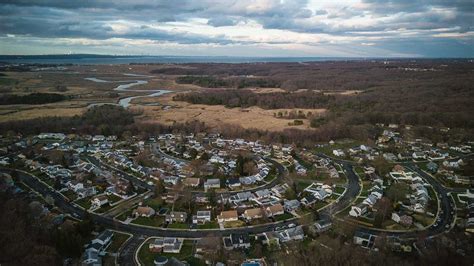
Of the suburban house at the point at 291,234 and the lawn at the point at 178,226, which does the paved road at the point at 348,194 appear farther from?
the lawn at the point at 178,226

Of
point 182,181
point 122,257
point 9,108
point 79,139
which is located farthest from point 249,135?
point 9,108

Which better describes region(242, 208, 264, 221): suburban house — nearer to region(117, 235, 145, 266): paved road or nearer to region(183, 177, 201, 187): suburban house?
region(183, 177, 201, 187): suburban house

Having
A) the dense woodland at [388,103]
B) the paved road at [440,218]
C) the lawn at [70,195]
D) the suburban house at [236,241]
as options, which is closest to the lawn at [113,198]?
the lawn at [70,195]

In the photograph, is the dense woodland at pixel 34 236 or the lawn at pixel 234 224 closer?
the dense woodland at pixel 34 236

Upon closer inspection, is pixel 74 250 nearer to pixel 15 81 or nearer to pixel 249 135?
pixel 249 135

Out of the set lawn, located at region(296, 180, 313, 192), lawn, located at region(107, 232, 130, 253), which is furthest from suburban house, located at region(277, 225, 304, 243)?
lawn, located at region(107, 232, 130, 253)

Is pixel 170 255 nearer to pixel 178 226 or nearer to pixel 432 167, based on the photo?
pixel 178 226

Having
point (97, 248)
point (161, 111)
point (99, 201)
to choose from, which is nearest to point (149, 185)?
point (99, 201)
